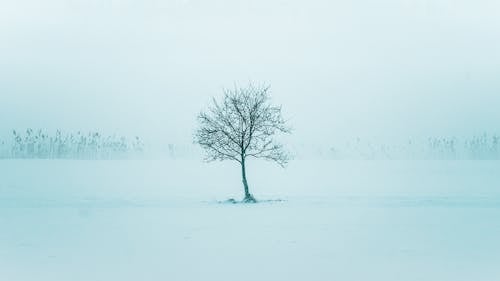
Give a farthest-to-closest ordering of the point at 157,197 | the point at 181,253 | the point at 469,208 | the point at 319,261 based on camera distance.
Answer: the point at 157,197, the point at 469,208, the point at 181,253, the point at 319,261

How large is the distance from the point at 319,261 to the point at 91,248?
8.52 meters

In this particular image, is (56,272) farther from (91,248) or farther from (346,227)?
(346,227)

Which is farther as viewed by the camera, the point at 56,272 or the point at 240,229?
the point at 240,229

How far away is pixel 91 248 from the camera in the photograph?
21.3 meters

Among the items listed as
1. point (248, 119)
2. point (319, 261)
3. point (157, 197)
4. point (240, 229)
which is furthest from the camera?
point (157, 197)

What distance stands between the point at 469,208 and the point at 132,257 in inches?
1048

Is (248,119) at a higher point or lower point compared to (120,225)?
higher

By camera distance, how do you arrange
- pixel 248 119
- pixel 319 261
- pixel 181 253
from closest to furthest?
pixel 319 261 < pixel 181 253 < pixel 248 119

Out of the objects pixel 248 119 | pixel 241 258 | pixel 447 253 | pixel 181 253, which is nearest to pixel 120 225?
pixel 181 253

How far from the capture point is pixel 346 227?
2797 cm

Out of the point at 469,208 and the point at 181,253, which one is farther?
the point at 469,208

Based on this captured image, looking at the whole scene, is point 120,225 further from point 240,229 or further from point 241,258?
point 241,258

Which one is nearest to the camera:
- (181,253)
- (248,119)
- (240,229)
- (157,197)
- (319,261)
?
A: (319,261)

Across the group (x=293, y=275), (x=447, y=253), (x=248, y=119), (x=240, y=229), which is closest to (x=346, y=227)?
(x=240, y=229)
